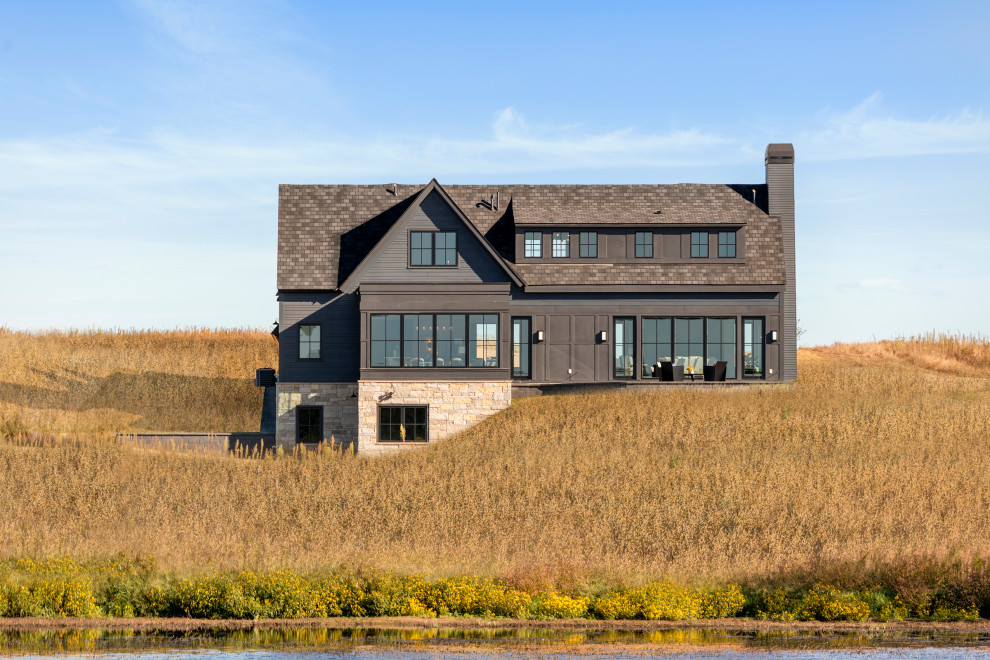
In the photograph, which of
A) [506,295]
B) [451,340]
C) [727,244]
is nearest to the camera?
[506,295]

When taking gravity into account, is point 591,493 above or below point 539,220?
below

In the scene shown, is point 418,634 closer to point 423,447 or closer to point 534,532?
point 534,532

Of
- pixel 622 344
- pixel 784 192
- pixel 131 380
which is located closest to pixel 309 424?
pixel 622 344

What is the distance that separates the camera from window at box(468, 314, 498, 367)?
109ft

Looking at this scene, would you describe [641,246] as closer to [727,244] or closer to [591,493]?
[727,244]

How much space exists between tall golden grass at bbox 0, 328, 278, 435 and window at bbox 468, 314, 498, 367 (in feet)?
45.2

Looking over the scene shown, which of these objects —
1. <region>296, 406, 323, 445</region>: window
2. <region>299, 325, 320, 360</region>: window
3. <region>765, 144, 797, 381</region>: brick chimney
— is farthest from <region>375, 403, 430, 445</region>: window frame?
<region>765, 144, 797, 381</region>: brick chimney

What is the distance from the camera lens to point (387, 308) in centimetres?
3300

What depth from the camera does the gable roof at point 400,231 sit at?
32656 mm

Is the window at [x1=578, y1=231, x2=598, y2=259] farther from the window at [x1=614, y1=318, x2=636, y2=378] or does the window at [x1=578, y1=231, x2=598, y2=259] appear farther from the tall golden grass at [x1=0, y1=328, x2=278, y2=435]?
the tall golden grass at [x1=0, y1=328, x2=278, y2=435]

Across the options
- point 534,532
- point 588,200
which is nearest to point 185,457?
point 534,532

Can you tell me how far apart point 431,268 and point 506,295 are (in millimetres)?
2681

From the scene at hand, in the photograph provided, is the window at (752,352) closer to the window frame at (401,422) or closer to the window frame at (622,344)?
the window frame at (622,344)

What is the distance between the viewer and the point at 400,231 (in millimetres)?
33125
